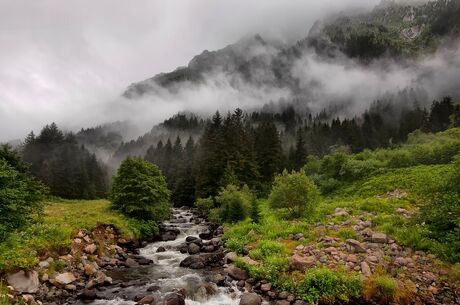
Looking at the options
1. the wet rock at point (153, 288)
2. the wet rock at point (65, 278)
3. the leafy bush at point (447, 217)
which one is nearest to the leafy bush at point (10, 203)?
the wet rock at point (65, 278)

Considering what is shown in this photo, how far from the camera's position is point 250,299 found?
17.7 m

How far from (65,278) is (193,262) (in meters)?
8.60

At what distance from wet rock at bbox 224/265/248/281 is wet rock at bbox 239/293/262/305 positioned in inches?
115

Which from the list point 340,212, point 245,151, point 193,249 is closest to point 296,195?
point 340,212

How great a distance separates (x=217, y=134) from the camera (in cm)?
6581

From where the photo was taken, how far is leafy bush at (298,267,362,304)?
675 inches

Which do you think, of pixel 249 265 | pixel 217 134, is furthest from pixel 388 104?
pixel 249 265

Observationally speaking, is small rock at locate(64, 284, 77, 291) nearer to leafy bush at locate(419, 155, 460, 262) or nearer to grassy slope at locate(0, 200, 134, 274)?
grassy slope at locate(0, 200, 134, 274)

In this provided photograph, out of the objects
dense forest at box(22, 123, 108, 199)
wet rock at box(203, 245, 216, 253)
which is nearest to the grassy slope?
wet rock at box(203, 245, 216, 253)

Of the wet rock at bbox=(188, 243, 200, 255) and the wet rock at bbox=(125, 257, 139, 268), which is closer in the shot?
the wet rock at bbox=(125, 257, 139, 268)

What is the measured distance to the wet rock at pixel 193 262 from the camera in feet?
80.7

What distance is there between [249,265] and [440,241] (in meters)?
11.4

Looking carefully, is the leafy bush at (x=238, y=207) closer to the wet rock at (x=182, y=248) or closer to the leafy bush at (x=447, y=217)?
the wet rock at (x=182, y=248)

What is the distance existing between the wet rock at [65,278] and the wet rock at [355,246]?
1671cm
